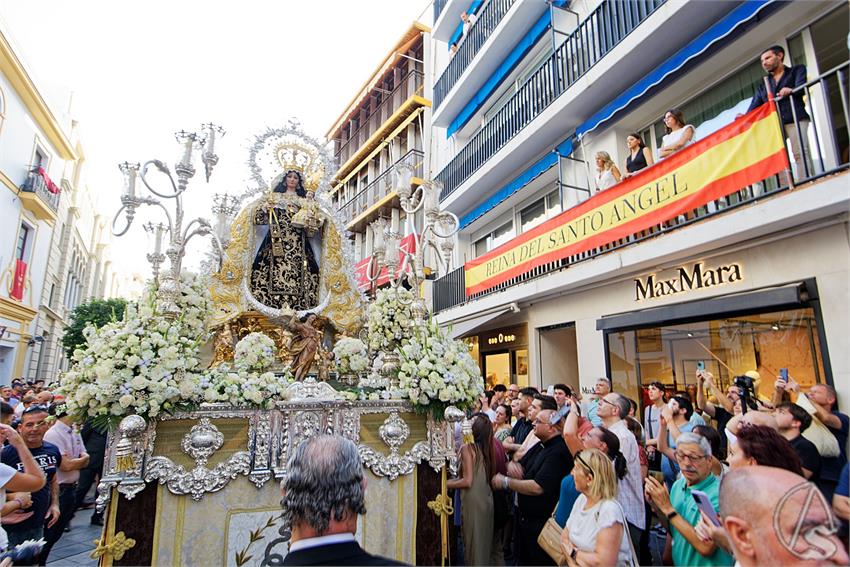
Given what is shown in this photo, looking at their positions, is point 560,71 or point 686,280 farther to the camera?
point 560,71

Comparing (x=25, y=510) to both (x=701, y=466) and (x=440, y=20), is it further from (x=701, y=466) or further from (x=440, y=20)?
(x=440, y=20)

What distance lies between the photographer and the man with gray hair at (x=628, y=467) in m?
3.34

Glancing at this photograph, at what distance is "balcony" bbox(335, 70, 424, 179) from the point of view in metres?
16.6

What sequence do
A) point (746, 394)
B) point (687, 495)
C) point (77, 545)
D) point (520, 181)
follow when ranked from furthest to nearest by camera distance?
point (520, 181) → point (77, 545) → point (746, 394) → point (687, 495)

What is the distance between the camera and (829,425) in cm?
379

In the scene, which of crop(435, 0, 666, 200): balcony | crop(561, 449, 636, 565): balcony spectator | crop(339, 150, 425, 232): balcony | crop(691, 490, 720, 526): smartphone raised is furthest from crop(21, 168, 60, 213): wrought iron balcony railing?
crop(691, 490, 720, 526): smartphone raised

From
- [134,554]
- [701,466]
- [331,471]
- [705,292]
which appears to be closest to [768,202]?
[705,292]

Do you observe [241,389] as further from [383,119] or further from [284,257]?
[383,119]

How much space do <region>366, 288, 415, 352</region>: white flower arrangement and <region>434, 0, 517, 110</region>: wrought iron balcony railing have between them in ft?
30.7

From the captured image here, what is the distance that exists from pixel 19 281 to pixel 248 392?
18.5 meters

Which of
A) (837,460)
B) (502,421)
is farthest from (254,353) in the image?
(837,460)

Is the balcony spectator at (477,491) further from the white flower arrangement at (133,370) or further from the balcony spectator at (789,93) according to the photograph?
the balcony spectator at (789,93)

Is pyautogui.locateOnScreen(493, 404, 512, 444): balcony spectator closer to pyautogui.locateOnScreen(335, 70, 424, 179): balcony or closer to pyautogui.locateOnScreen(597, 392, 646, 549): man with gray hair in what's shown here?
pyautogui.locateOnScreen(597, 392, 646, 549): man with gray hair

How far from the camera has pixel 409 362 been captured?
3.99m
